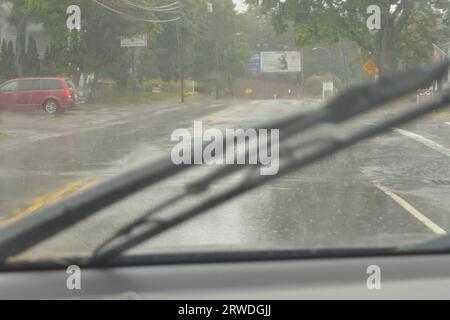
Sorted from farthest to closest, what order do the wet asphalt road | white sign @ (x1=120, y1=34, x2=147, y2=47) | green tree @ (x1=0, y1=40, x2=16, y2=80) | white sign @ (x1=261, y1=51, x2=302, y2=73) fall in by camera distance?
white sign @ (x1=261, y1=51, x2=302, y2=73) → white sign @ (x1=120, y1=34, x2=147, y2=47) → green tree @ (x1=0, y1=40, x2=16, y2=80) → the wet asphalt road

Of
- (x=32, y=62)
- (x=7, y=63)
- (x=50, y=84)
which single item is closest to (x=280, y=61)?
(x=32, y=62)

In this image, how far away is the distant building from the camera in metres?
45.2

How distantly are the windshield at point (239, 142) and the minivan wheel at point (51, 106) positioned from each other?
0.06 m

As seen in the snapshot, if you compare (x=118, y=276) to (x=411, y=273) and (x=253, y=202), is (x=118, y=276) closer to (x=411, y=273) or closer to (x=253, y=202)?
(x=411, y=273)

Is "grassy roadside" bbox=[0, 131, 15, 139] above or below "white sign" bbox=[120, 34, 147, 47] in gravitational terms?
below

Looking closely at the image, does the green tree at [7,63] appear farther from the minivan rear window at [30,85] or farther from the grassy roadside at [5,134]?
the grassy roadside at [5,134]

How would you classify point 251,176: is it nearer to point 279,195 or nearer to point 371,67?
point 279,195

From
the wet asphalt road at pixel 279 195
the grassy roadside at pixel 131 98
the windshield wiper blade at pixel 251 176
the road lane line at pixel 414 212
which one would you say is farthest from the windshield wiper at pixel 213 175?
the grassy roadside at pixel 131 98

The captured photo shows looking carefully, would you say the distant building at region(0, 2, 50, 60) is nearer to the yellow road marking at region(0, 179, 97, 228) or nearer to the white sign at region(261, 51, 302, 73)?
the white sign at region(261, 51, 302, 73)

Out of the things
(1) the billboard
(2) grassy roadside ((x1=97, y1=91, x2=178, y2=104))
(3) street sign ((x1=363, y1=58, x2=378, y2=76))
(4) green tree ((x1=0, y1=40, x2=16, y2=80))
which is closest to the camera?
(3) street sign ((x1=363, y1=58, x2=378, y2=76))

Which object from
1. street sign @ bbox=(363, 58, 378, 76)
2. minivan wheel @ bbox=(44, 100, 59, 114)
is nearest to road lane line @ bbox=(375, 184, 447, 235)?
street sign @ bbox=(363, 58, 378, 76)

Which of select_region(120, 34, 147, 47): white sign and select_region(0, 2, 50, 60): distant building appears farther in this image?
select_region(120, 34, 147, 47): white sign

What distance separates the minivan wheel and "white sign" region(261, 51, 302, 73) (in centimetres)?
1785
